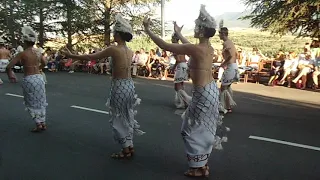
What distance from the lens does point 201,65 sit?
13.8 feet

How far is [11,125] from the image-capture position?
6871 millimetres

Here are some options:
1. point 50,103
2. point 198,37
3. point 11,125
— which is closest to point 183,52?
point 198,37

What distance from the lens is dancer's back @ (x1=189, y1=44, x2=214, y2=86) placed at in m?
4.15

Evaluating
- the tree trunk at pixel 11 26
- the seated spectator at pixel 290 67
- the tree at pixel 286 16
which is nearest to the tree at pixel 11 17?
the tree trunk at pixel 11 26

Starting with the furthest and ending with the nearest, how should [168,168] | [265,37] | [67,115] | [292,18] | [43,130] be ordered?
[265,37] → [292,18] → [67,115] → [43,130] → [168,168]

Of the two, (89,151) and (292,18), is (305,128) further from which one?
(292,18)

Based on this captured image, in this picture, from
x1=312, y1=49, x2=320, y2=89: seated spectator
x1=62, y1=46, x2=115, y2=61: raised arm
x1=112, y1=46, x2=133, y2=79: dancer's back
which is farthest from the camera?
x1=312, y1=49, x2=320, y2=89: seated spectator

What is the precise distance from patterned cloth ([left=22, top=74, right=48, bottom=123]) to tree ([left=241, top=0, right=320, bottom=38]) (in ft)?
41.1

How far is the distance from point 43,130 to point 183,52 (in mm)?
3547

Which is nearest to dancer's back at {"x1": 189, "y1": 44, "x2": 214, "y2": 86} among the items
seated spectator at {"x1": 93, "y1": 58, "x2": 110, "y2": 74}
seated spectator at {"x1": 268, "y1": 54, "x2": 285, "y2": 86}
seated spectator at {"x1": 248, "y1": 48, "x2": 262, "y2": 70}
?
seated spectator at {"x1": 268, "y1": 54, "x2": 285, "y2": 86}

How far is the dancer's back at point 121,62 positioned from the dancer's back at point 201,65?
1032 mm

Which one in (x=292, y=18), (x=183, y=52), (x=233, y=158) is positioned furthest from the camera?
(x=292, y=18)

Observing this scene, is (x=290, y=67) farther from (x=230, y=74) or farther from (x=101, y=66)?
(x=101, y=66)

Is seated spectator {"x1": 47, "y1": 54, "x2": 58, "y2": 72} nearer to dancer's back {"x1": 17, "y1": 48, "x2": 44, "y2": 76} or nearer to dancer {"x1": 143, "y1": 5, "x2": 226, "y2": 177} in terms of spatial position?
dancer's back {"x1": 17, "y1": 48, "x2": 44, "y2": 76}
